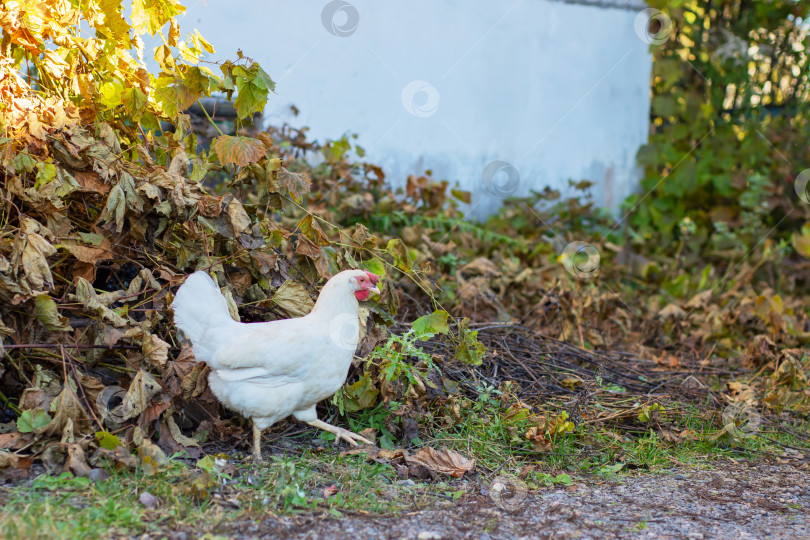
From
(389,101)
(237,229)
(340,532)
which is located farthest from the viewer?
(389,101)

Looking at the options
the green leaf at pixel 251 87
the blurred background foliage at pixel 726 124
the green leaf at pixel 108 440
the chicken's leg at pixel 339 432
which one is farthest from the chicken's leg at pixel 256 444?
the blurred background foliage at pixel 726 124

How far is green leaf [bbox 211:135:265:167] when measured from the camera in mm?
3281

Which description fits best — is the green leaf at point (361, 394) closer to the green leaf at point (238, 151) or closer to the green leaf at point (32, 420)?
the green leaf at point (238, 151)

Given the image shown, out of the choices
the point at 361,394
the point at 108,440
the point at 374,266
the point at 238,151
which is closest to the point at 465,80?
the point at 374,266

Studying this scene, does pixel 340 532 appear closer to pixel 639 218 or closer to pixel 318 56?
pixel 318 56

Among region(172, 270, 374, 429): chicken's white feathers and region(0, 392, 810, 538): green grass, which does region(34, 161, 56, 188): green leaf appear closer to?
region(172, 270, 374, 429): chicken's white feathers

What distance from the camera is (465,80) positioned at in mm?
6762

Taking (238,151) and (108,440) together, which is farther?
(238,151)

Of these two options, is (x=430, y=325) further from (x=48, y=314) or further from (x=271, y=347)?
(x=48, y=314)

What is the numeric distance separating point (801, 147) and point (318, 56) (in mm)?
5238

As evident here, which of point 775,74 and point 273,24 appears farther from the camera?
point 775,74

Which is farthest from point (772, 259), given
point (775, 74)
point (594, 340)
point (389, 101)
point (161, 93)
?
point (161, 93)

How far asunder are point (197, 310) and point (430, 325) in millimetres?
1052

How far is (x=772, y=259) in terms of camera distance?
7.20m
